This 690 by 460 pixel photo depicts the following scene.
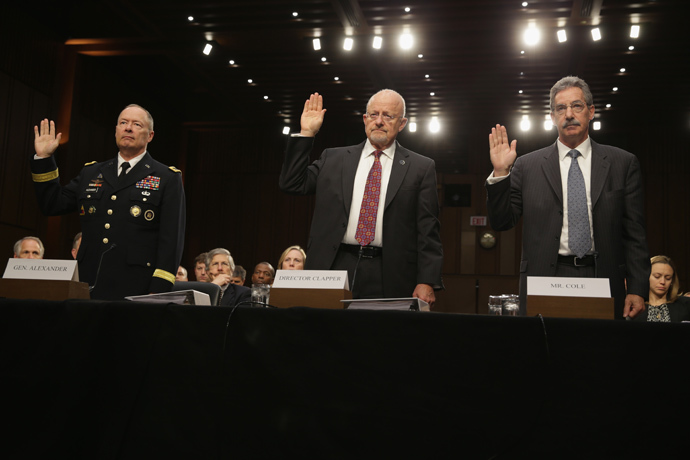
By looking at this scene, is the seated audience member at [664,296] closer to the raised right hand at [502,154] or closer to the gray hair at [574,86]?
the gray hair at [574,86]

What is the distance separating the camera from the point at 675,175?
969 centimetres

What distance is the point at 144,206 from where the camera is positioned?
2.63m

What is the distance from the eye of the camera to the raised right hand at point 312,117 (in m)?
2.50

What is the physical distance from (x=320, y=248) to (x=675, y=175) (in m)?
8.82

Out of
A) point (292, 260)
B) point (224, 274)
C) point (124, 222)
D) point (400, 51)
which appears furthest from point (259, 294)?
point (400, 51)

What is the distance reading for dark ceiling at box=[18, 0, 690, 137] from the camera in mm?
6727

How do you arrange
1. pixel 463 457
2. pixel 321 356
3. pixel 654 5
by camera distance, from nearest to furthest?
pixel 463 457
pixel 321 356
pixel 654 5

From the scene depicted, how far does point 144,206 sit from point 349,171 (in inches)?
33.1

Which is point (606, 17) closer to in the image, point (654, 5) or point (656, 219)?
point (654, 5)

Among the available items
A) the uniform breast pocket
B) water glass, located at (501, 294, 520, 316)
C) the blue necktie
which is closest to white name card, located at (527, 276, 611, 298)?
water glass, located at (501, 294, 520, 316)

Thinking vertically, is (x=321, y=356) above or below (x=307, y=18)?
below

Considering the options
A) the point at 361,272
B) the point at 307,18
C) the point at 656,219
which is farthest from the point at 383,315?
the point at 656,219

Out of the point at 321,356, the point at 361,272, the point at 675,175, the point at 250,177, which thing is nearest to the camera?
the point at 321,356

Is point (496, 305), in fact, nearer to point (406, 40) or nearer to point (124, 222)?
point (124, 222)
